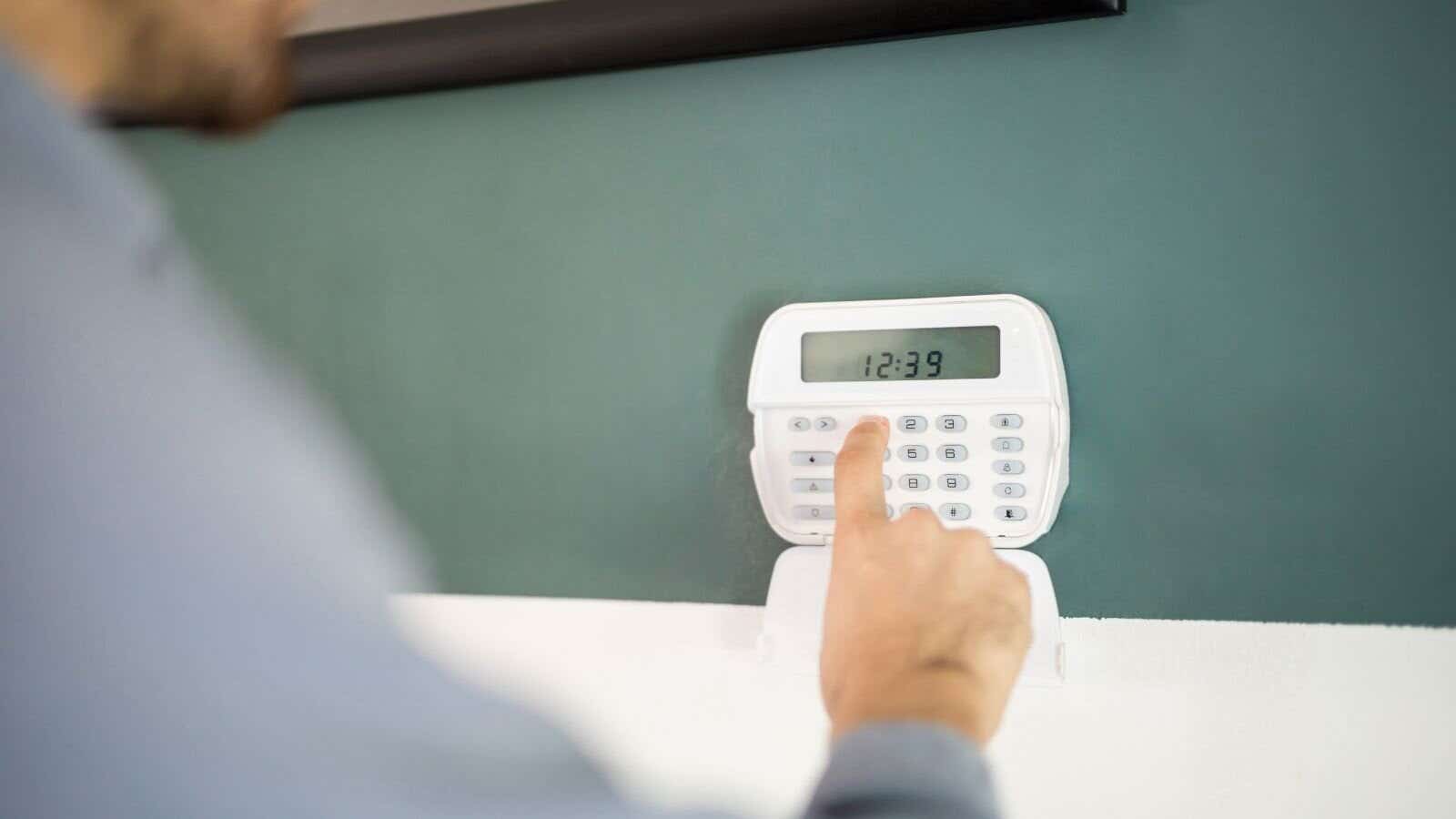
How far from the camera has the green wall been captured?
18.9 inches

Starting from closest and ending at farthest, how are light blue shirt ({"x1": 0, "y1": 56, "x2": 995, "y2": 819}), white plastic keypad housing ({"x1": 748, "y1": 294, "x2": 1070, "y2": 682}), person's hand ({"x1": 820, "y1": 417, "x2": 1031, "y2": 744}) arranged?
light blue shirt ({"x1": 0, "y1": 56, "x2": 995, "y2": 819}) < person's hand ({"x1": 820, "y1": 417, "x2": 1031, "y2": 744}) < white plastic keypad housing ({"x1": 748, "y1": 294, "x2": 1070, "y2": 682})

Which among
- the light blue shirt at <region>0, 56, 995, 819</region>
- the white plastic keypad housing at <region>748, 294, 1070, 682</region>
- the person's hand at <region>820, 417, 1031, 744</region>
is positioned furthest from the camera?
the white plastic keypad housing at <region>748, 294, 1070, 682</region>

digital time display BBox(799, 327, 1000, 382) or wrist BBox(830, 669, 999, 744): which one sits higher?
digital time display BBox(799, 327, 1000, 382)

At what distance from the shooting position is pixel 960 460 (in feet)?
1.72

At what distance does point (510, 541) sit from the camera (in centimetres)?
64

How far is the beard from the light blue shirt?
0.11 meters

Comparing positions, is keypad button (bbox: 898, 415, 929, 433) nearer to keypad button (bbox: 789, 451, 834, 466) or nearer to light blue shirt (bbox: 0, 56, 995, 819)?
keypad button (bbox: 789, 451, 834, 466)

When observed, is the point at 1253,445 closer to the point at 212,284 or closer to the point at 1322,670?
the point at 1322,670

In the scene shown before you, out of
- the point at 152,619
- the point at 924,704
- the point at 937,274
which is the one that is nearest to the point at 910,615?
the point at 924,704

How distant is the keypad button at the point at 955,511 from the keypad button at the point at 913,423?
0.04m

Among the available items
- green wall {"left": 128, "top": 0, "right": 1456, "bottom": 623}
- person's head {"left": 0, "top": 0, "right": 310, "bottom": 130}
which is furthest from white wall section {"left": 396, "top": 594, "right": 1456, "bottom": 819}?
person's head {"left": 0, "top": 0, "right": 310, "bottom": 130}

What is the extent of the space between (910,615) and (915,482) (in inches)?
3.8

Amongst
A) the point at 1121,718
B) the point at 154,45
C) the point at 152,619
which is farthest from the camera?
the point at 1121,718

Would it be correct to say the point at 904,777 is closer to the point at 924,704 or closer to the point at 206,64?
the point at 924,704
